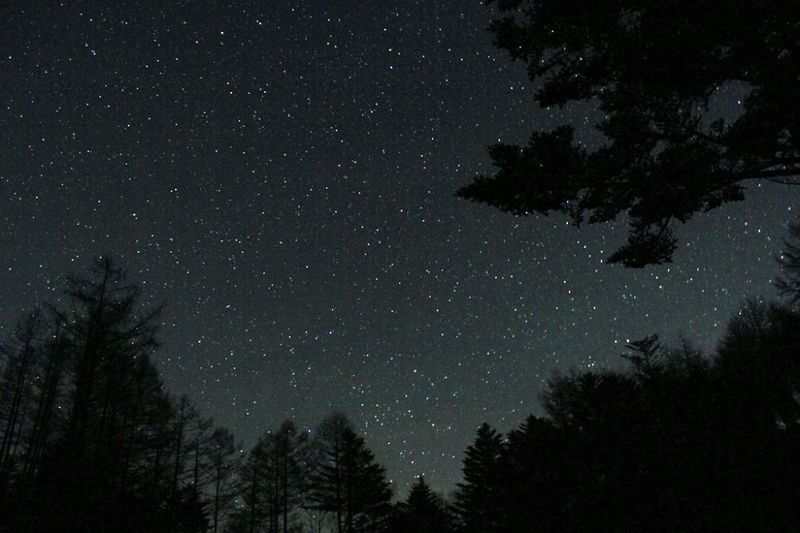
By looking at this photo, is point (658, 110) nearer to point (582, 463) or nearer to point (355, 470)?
point (582, 463)

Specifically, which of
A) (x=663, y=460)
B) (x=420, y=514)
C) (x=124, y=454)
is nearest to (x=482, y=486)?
(x=420, y=514)

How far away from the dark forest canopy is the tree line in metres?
11.2

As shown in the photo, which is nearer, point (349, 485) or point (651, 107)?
point (651, 107)

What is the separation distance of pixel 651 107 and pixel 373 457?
2675 cm

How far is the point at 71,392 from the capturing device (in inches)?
631

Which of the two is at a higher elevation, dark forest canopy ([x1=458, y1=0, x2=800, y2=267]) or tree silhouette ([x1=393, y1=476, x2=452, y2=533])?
dark forest canopy ([x1=458, y1=0, x2=800, y2=267])

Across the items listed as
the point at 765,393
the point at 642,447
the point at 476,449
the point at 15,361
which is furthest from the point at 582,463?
the point at 15,361

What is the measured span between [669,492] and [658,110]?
13866 mm

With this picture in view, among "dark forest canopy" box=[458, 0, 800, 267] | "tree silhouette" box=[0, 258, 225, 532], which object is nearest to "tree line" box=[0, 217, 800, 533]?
"tree silhouette" box=[0, 258, 225, 532]

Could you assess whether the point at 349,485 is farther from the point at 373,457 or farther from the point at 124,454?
the point at 124,454

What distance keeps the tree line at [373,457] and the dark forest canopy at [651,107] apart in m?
11.2

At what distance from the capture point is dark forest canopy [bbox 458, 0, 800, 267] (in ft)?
19.7

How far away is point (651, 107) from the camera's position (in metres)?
7.29

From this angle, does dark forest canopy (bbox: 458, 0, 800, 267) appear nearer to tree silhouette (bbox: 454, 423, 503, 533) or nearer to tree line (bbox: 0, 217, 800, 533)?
tree line (bbox: 0, 217, 800, 533)
